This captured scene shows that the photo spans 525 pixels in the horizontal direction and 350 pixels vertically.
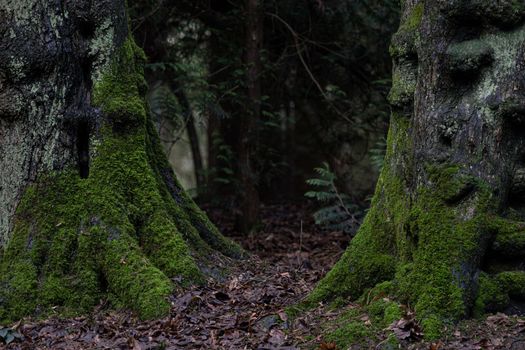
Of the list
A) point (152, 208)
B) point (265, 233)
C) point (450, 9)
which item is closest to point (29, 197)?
point (152, 208)

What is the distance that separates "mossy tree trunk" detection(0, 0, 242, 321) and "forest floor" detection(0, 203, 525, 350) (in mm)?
360

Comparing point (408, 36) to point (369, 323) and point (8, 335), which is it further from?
point (8, 335)

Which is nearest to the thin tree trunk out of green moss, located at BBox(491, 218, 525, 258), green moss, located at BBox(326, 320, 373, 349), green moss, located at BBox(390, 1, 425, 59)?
green moss, located at BBox(390, 1, 425, 59)

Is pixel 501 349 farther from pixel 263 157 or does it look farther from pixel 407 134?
pixel 263 157

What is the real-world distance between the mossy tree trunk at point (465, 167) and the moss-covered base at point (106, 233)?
2248 millimetres

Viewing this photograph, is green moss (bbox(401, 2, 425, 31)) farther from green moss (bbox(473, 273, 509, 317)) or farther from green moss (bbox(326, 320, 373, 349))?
green moss (bbox(326, 320, 373, 349))

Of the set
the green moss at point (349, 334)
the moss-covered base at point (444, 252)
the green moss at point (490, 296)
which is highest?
the moss-covered base at point (444, 252)

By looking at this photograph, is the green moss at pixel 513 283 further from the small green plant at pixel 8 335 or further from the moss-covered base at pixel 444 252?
the small green plant at pixel 8 335

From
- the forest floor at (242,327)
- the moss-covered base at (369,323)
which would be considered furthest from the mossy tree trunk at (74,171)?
the moss-covered base at (369,323)

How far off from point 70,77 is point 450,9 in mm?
3743

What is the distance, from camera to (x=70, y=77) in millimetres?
6695

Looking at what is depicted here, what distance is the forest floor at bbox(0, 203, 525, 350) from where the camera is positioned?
4.83 metres

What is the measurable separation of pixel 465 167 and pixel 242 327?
2.23 meters

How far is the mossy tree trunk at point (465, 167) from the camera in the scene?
5086 mm
